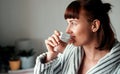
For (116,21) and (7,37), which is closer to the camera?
(7,37)

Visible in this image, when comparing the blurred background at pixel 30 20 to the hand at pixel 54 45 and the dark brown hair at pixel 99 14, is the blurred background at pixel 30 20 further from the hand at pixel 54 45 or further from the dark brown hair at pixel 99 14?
the dark brown hair at pixel 99 14

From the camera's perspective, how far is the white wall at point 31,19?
73.0 inches

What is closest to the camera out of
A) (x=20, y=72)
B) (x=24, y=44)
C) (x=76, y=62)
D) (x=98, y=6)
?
(x=98, y=6)

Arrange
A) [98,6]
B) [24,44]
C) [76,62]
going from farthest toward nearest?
[24,44]
[76,62]
[98,6]

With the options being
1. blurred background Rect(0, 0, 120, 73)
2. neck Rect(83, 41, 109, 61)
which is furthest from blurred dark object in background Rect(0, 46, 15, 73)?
neck Rect(83, 41, 109, 61)

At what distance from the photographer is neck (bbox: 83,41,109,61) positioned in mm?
1066

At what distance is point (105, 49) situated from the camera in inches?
41.6

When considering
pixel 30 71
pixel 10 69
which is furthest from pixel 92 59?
pixel 10 69

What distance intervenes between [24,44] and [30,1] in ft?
1.16

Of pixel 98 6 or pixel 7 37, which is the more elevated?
pixel 98 6

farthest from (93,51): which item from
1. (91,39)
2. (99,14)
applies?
(99,14)

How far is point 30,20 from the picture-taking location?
1.90 metres

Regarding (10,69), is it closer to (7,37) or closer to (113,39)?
(7,37)

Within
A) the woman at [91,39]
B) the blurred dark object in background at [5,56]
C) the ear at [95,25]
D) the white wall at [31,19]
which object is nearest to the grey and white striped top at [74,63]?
the woman at [91,39]
